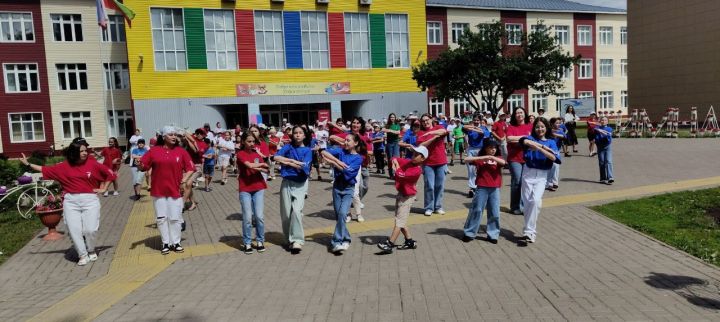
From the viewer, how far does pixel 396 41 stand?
3812cm

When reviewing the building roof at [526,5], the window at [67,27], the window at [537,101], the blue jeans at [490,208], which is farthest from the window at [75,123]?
the window at [537,101]

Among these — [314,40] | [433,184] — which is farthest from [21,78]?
[433,184]

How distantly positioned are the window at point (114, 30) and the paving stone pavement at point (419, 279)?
105 feet

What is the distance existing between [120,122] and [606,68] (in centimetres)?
4719

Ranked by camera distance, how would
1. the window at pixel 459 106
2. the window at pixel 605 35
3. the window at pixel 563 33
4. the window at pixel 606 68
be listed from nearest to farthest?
the window at pixel 459 106
the window at pixel 563 33
the window at pixel 605 35
the window at pixel 606 68

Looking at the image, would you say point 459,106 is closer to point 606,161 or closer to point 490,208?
point 606,161

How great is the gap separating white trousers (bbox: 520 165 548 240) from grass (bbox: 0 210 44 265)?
7885 millimetres

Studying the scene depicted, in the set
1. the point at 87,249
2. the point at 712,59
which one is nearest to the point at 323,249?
the point at 87,249

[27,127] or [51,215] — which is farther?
[27,127]

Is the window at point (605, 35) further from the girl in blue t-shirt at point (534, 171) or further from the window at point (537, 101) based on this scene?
the girl in blue t-shirt at point (534, 171)

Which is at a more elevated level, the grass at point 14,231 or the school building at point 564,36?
the school building at point 564,36

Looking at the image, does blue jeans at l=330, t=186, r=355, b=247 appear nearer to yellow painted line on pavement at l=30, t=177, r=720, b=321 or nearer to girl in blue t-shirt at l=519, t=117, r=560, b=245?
yellow painted line on pavement at l=30, t=177, r=720, b=321

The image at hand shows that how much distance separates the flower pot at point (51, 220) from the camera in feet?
28.5

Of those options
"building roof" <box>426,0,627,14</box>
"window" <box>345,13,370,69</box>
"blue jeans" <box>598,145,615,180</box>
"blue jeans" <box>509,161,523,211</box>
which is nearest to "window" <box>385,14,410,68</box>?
"window" <box>345,13,370,69</box>
